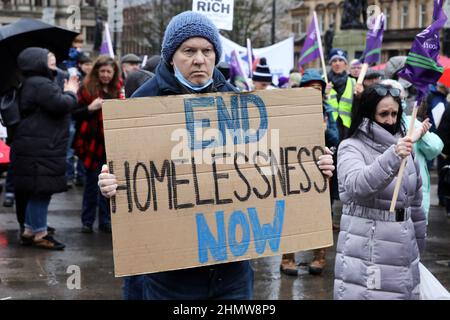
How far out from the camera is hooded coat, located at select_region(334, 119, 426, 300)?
434 cm

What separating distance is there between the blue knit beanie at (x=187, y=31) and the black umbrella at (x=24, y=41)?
5244 millimetres

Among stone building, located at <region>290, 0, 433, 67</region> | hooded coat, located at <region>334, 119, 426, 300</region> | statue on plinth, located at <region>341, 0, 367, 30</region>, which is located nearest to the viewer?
hooded coat, located at <region>334, 119, 426, 300</region>

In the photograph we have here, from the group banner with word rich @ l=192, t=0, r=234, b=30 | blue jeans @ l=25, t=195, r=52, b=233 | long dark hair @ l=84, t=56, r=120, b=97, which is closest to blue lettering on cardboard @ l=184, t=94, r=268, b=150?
blue jeans @ l=25, t=195, r=52, b=233

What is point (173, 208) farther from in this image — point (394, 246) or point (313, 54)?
point (313, 54)

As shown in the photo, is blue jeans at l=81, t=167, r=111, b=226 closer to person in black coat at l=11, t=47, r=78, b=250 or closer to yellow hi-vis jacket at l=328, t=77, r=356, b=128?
person in black coat at l=11, t=47, r=78, b=250

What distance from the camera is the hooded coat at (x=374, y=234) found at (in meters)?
4.34

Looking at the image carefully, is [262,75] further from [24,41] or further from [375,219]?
[375,219]

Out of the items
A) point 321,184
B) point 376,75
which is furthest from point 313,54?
point 321,184

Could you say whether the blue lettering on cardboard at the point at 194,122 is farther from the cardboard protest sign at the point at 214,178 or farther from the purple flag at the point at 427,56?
the purple flag at the point at 427,56

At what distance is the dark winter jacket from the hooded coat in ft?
12.4

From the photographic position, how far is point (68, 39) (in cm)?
924

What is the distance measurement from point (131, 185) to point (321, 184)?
84 centimetres

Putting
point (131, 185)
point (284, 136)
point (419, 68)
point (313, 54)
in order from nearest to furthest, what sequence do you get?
1. point (131, 185)
2. point (284, 136)
3. point (419, 68)
4. point (313, 54)

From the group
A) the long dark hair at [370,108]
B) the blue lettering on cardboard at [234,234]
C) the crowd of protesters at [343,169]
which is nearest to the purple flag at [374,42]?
the crowd of protesters at [343,169]
